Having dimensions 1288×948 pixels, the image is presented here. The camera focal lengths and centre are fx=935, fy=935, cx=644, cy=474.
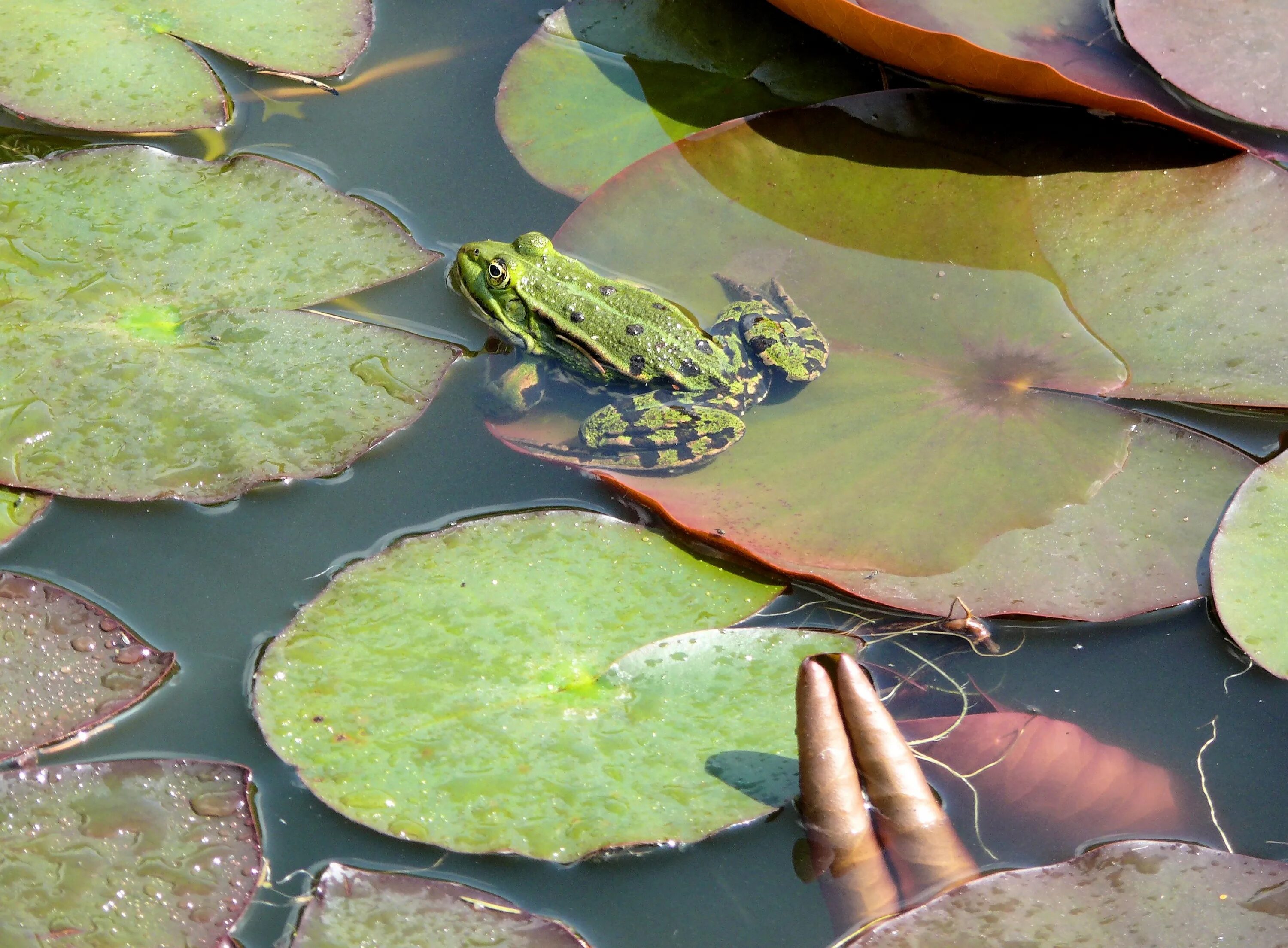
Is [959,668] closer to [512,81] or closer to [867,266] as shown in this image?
[867,266]

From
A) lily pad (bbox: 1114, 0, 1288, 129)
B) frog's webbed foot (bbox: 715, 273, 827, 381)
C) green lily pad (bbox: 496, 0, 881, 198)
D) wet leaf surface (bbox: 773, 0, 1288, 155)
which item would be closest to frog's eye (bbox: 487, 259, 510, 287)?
green lily pad (bbox: 496, 0, 881, 198)

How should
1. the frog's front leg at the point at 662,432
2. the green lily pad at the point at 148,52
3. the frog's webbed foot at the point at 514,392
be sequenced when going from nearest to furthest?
the frog's front leg at the point at 662,432 < the frog's webbed foot at the point at 514,392 < the green lily pad at the point at 148,52

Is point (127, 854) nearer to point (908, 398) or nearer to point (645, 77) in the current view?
point (908, 398)

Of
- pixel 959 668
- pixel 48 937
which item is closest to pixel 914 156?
pixel 959 668

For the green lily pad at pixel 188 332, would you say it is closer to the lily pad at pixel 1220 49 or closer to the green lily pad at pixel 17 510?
the green lily pad at pixel 17 510

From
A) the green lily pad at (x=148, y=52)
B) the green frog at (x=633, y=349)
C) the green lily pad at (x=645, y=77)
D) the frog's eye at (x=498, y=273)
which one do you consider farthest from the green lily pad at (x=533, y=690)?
the green lily pad at (x=148, y=52)

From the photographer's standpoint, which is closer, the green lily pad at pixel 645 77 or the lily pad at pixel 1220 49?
the lily pad at pixel 1220 49
